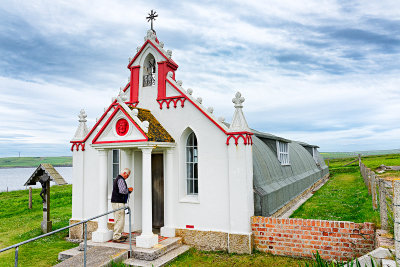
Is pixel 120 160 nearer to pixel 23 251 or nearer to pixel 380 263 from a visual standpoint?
pixel 23 251

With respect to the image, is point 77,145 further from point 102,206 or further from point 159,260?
point 159,260

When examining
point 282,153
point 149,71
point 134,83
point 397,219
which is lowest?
point 397,219

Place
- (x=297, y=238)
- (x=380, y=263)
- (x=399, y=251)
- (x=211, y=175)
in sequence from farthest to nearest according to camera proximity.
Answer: (x=211, y=175), (x=297, y=238), (x=380, y=263), (x=399, y=251)

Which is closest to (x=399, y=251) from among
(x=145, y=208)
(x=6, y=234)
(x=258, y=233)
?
(x=258, y=233)

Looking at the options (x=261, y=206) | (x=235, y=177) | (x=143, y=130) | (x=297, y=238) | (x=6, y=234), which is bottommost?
(x=6, y=234)

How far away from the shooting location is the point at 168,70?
10766 millimetres

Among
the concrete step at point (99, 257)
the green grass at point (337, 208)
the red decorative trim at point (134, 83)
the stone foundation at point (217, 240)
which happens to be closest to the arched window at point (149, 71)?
the red decorative trim at point (134, 83)

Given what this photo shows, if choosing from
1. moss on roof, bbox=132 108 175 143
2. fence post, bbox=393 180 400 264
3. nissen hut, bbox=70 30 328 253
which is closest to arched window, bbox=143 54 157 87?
nissen hut, bbox=70 30 328 253

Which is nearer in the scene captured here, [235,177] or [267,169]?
[235,177]

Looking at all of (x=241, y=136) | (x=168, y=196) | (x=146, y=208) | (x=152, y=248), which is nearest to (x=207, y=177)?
(x=168, y=196)

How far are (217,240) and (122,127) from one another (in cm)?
479

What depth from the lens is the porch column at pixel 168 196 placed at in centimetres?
974

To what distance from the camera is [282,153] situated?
16.2m

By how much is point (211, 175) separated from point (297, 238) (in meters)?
3.21
